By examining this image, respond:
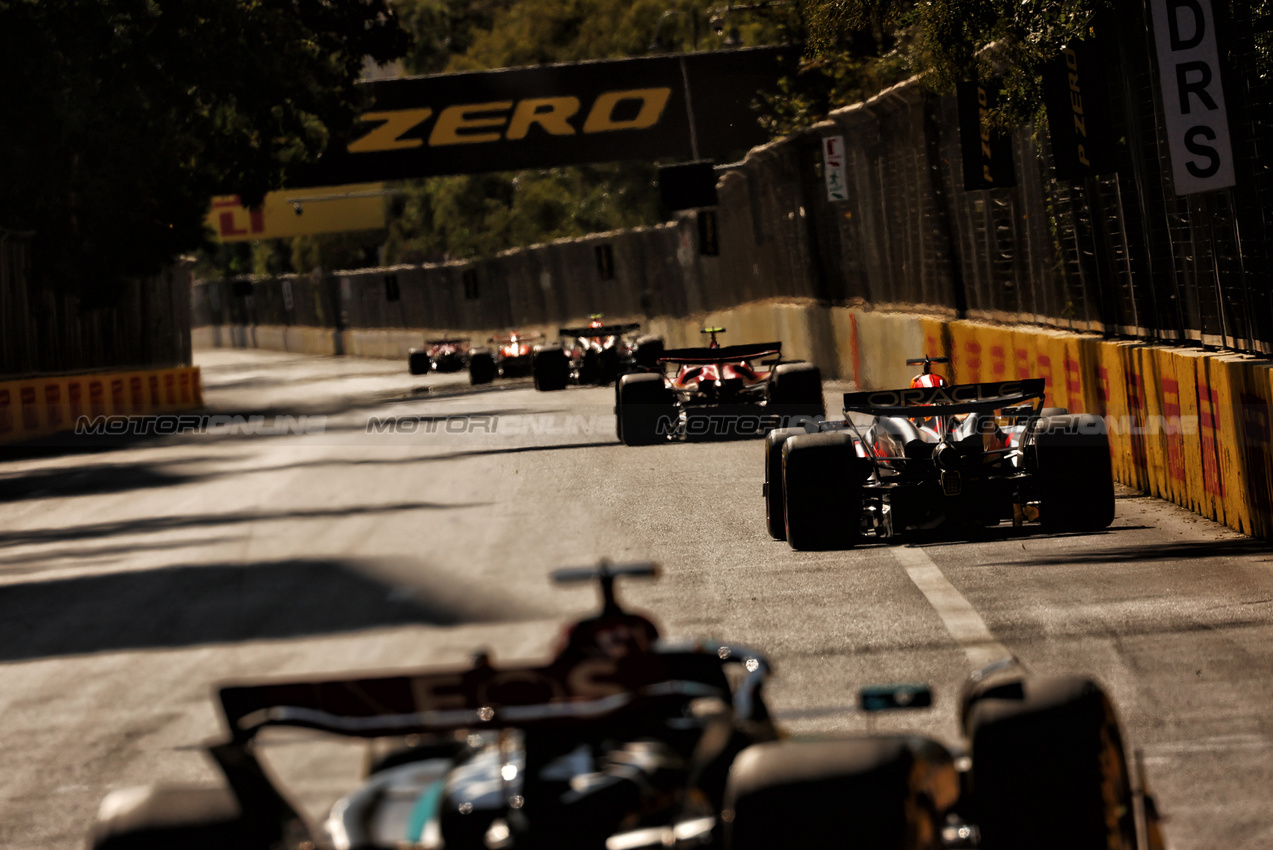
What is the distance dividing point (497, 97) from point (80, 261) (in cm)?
1099

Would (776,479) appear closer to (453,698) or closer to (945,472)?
(945,472)

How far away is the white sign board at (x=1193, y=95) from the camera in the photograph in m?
10.5

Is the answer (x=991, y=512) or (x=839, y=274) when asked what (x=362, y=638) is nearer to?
(x=991, y=512)

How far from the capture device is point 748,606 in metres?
8.91

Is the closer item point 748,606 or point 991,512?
point 748,606

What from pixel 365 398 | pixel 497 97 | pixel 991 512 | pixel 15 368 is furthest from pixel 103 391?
pixel 991 512

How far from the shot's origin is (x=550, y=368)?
30.2 m

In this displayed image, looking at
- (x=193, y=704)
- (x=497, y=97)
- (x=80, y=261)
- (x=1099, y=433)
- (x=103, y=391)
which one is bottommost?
(x=193, y=704)

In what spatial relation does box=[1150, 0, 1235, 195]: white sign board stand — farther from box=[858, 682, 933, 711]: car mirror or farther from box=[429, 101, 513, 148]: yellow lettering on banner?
box=[429, 101, 513, 148]: yellow lettering on banner

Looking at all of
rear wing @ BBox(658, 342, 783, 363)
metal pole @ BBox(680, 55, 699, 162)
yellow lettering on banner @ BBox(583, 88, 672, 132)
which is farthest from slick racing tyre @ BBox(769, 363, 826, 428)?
yellow lettering on banner @ BBox(583, 88, 672, 132)

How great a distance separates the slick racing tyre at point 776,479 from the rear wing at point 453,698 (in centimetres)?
712

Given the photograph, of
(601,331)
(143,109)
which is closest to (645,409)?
(601,331)

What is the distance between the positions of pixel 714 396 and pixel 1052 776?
49.9ft

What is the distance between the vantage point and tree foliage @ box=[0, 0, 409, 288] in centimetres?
3203
